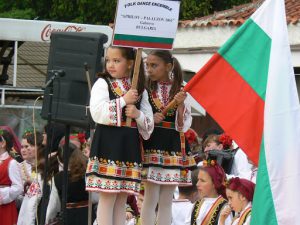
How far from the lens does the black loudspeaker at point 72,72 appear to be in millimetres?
7789

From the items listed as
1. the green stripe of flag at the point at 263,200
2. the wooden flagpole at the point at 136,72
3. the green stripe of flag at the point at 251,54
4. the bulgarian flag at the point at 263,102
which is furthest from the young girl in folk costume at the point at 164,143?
the green stripe of flag at the point at 263,200

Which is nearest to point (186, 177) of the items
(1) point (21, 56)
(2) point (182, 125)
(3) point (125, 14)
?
(2) point (182, 125)

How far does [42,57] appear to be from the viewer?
16.3 m

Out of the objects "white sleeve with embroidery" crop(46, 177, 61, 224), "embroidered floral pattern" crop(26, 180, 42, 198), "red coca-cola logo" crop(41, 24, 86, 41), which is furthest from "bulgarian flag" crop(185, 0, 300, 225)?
"red coca-cola logo" crop(41, 24, 86, 41)

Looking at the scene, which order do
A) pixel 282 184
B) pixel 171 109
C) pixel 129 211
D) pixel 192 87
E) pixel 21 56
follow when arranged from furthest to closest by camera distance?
pixel 21 56, pixel 129 211, pixel 171 109, pixel 192 87, pixel 282 184

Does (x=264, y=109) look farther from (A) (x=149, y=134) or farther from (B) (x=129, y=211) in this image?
(B) (x=129, y=211)

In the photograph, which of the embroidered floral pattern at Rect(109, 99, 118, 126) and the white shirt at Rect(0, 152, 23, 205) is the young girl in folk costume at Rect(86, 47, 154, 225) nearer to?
the embroidered floral pattern at Rect(109, 99, 118, 126)

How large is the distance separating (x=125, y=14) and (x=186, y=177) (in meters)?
1.33

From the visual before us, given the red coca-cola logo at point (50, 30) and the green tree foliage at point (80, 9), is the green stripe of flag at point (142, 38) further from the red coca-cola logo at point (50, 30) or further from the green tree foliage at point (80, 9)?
the green tree foliage at point (80, 9)

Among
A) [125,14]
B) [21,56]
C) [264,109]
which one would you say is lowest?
[264,109]

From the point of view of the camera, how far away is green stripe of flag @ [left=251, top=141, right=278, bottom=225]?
545 cm

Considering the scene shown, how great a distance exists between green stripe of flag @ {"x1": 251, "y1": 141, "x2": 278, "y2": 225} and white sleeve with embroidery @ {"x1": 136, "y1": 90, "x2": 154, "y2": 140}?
1127 millimetres

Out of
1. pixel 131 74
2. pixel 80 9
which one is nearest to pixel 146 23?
pixel 131 74

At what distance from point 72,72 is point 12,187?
6.94 feet
